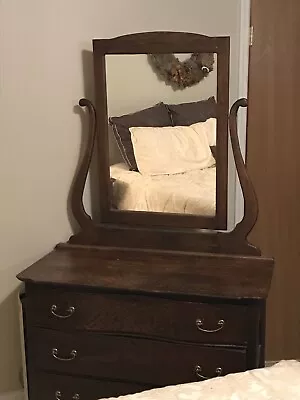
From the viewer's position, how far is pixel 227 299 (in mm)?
2051

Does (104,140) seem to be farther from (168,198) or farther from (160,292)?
(160,292)

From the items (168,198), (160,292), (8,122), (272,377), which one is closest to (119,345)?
(160,292)

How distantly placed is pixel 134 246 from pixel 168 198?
0.78 feet

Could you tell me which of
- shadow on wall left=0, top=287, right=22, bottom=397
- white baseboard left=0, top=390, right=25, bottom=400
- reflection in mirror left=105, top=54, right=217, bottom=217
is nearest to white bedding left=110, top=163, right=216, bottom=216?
reflection in mirror left=105, top=54, right=217, bottom=217

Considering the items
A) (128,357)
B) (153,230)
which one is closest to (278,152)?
(153,230)

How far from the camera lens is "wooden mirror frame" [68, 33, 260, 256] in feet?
7.71

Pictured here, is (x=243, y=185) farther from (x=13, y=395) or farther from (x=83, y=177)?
(x=13, y=395)

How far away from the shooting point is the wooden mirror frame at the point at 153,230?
2350 millimetres

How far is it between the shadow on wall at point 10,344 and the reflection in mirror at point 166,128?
72 cm

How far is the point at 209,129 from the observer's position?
2371mm

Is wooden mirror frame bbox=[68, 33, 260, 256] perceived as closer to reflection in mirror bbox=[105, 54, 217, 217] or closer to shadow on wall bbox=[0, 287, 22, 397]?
reflection in mirror bbox=[105, 54, 217, 217]

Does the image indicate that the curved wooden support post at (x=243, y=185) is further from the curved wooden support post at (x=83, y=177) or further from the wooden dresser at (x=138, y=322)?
the curved wooden support post at (x=83, y=177)

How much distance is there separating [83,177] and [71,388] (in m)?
0.80

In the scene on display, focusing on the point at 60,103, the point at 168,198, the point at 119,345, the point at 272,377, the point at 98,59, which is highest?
the point at 98,59
